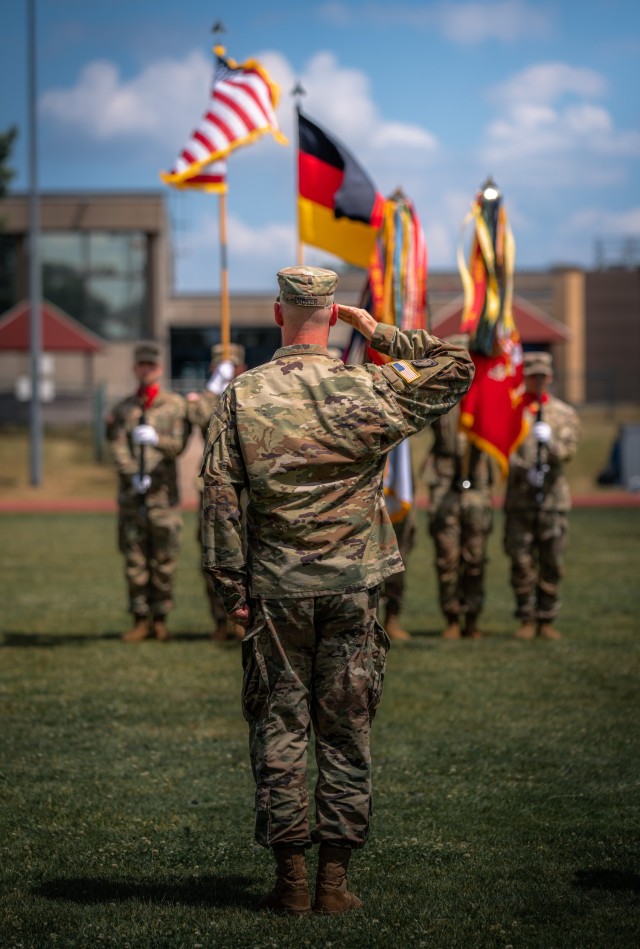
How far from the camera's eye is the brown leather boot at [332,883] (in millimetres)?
4816

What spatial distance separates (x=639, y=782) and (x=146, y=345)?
6.08m

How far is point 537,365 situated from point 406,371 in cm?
682

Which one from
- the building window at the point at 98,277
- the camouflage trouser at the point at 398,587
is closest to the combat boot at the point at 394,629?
the camouflage trouser at the point at 398,587

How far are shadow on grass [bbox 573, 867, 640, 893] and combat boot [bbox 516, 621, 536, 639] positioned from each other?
241 inches

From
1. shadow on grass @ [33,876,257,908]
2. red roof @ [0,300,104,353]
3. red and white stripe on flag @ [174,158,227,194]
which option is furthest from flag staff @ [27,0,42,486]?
shadow on grass @ [33,876,257,908]

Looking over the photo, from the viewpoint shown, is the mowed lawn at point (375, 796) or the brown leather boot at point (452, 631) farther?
the brown leather boot at point (452, 631)

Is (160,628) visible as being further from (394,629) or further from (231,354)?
(231,354)

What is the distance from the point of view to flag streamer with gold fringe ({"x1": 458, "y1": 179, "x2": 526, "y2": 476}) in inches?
441

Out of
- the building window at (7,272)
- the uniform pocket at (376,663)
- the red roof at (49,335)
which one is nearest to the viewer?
the uniform pocket at (376,663)

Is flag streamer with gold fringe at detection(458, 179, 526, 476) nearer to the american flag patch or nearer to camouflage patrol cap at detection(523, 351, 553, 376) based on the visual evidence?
camouflage patrol cap at detection(523, 351, 553, 376)

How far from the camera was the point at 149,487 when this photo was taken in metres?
11.2

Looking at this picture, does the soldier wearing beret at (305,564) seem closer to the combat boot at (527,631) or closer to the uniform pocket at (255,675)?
the uniform pocket at (255,675)

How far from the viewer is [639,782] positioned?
6.73m

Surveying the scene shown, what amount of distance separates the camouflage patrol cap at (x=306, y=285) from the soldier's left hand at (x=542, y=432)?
263 inches
